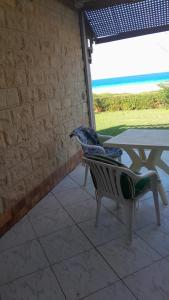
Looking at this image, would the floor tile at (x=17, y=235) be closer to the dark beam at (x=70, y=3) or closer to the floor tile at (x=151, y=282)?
the floor tile at (x=151, y=282)

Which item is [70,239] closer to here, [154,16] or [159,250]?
[159,250]

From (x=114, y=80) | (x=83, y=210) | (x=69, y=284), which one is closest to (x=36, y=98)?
(x=83, y=210)

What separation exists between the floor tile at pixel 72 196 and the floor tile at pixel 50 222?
0.21 metres

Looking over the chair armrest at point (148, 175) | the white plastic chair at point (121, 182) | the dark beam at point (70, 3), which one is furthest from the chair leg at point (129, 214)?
the dark beam at point (70, 3)

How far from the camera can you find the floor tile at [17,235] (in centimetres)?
222

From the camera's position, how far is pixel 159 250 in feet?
6.45

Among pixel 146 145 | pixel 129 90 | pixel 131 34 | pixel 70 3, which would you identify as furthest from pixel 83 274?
pixel 129 90

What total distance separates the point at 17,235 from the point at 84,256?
2.33ft

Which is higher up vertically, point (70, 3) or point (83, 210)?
point (70, 3)

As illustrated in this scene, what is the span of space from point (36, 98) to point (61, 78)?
0.79m

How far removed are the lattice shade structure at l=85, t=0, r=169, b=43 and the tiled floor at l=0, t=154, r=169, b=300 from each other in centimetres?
290

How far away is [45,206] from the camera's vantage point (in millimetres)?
2857

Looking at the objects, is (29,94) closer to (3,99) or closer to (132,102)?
(3,99)

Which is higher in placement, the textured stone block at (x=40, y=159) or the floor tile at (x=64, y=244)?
the textured stone block at (x=40, y=159)
